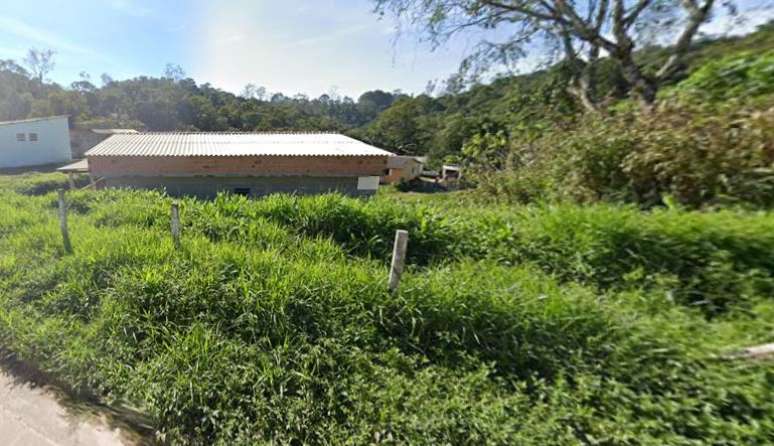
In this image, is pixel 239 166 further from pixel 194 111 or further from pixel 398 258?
pixel 194 111

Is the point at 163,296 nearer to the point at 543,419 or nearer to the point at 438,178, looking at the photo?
the point at 543,419

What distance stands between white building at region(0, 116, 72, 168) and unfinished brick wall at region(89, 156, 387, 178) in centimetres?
2382

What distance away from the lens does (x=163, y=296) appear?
9.07 feet

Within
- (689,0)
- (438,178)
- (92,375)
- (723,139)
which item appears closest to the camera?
(92,375)

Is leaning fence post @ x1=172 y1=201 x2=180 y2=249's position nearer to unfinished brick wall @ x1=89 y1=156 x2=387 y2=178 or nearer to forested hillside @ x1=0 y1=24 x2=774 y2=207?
forested hillside @ x1=0 y1=24 x2=774 y2=207

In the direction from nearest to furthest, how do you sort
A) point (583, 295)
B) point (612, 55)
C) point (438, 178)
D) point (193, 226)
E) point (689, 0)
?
point (583, 295) < point (193, 226) < point (689, 0) < point (612, 55) < point (438, 178)

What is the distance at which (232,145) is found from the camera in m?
13.5

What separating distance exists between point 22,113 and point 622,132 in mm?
60960

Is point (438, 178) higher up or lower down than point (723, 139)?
lower down

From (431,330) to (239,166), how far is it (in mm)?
10979

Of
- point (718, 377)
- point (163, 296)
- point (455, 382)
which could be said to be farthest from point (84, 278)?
point (718, 377)

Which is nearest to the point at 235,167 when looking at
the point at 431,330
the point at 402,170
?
the point at 431,330

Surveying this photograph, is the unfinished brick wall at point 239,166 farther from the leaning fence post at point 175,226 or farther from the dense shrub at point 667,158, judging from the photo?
the leaning fence post at point 175,226

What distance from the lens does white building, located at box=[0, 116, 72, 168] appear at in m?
26.2
